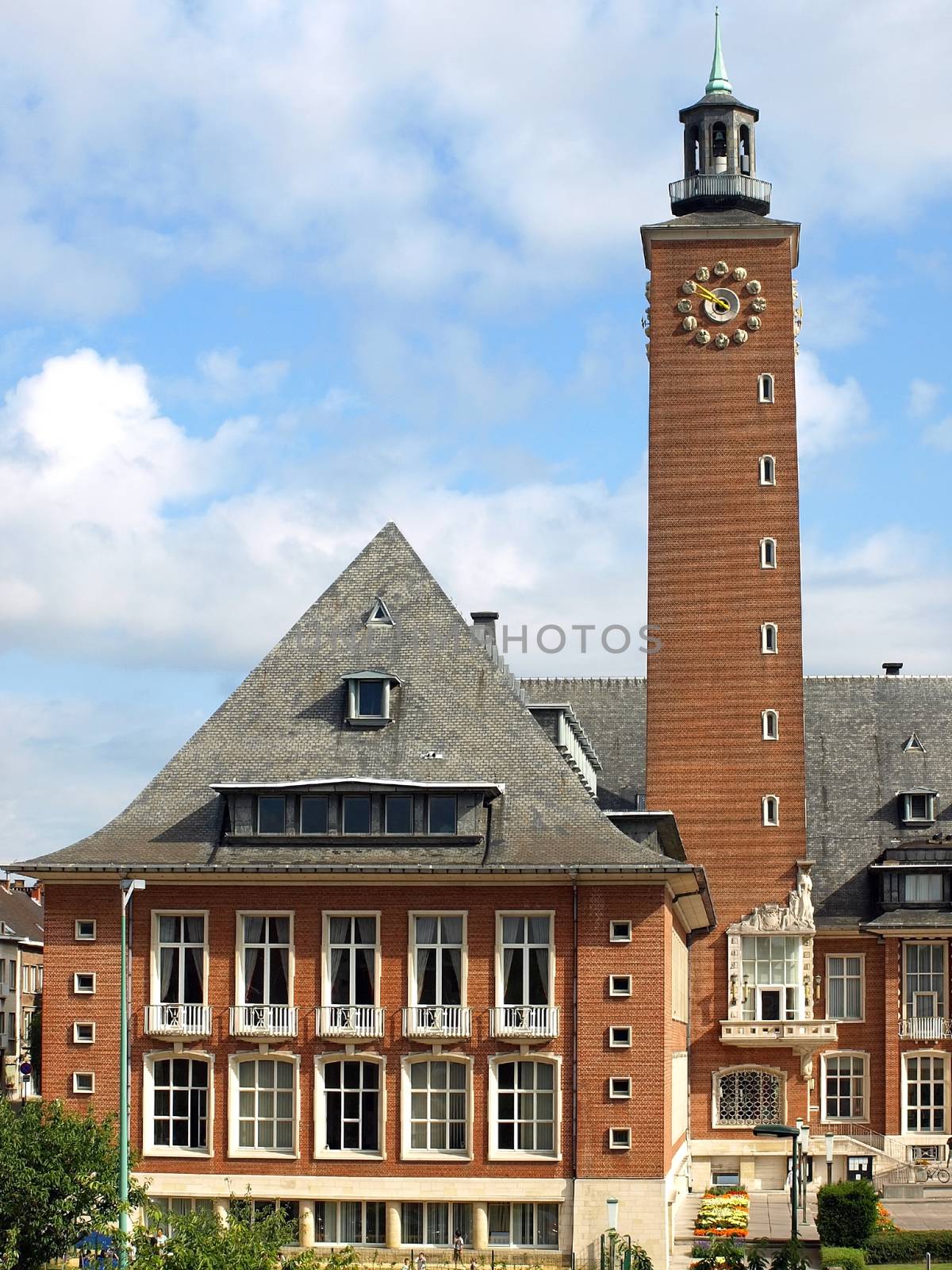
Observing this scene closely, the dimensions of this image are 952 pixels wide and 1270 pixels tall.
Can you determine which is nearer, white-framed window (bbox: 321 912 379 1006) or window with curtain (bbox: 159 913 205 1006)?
white-framed window (bbox: 321 912 379 1006)

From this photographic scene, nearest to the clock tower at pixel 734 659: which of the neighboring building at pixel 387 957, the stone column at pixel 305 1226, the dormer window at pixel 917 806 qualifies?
the dormer window at pixel 917 806

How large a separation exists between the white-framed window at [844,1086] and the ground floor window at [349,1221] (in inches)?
1122

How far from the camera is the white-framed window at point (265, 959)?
52.4 m

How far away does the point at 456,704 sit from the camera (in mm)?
55406

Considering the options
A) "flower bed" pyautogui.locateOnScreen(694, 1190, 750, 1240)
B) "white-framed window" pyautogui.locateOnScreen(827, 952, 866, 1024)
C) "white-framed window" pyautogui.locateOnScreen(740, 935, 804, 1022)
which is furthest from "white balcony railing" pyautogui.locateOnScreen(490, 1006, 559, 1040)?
"white-framed window" pyautogui.locateOnScreen(827, 952, 866, 1024)

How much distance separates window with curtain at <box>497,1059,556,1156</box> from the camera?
51.4 meters

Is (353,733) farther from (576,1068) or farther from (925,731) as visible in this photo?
(925,731)

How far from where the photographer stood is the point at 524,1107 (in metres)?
51.6

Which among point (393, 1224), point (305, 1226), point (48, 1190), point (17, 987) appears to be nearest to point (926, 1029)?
point (393, 1224)

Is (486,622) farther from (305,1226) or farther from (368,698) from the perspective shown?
(305,1226)

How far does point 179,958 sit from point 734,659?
92.5 ft

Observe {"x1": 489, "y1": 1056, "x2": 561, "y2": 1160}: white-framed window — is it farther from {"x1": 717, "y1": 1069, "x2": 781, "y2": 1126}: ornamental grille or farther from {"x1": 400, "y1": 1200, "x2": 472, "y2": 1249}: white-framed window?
{"x1": 717, "y1": 1069, "x2": 781, "y2": 1126}: ornamental grille

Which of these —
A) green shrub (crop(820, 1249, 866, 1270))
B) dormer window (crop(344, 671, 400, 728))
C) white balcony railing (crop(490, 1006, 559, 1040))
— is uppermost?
dormer window (crop(344, 671, 400, 728))

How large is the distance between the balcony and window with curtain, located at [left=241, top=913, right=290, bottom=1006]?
36.6 meters
